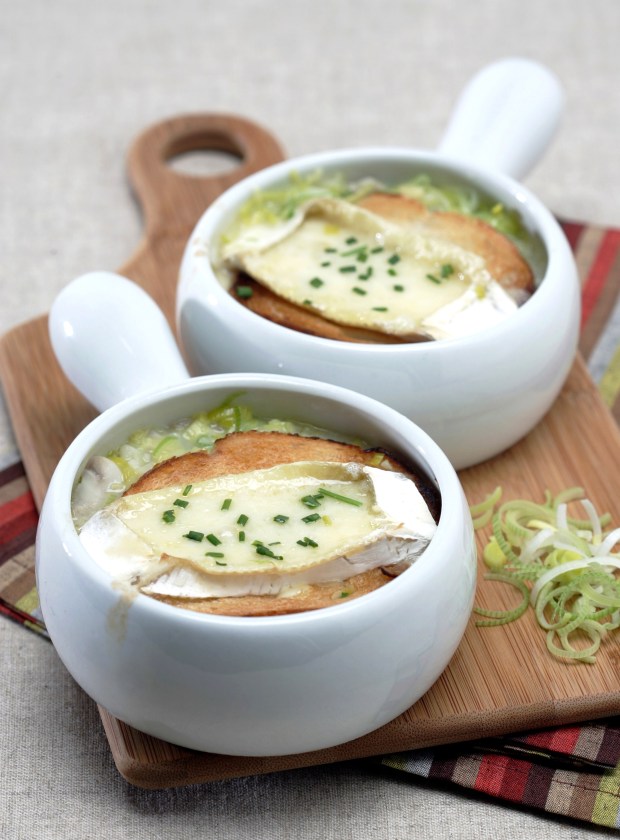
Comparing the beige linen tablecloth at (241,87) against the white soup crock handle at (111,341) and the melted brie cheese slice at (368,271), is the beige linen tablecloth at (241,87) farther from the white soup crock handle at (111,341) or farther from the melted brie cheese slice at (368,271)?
the melted brie cheese slice at (368,271)

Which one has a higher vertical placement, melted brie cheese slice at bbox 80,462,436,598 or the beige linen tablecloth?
melted brie cheese slice at bbox 80,462,436,598

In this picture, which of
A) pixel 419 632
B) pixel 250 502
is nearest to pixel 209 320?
pixel 250 502

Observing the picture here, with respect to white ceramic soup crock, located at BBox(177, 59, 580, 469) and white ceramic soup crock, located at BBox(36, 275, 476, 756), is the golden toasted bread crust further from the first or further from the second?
white ceramic soup crock, located at BBox(177, 59, 580, 469)

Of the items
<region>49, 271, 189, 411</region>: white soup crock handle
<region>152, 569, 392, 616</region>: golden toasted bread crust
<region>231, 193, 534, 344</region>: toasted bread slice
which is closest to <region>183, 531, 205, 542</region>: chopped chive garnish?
<region>152, 569, 392, 616</region>: golden toasted bread crust

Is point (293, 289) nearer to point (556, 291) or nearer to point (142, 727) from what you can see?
point (556, 291)

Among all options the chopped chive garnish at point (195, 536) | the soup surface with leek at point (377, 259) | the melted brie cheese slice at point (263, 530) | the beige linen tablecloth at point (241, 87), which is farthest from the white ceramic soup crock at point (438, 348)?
the chopped chive garnish at point (195, 536)

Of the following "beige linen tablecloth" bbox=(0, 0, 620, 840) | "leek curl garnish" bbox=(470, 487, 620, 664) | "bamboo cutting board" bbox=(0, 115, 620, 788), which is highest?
"leek curl garnish" bbox=(470, 487, 620, 664)

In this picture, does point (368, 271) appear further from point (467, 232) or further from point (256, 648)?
point (256, 648)
